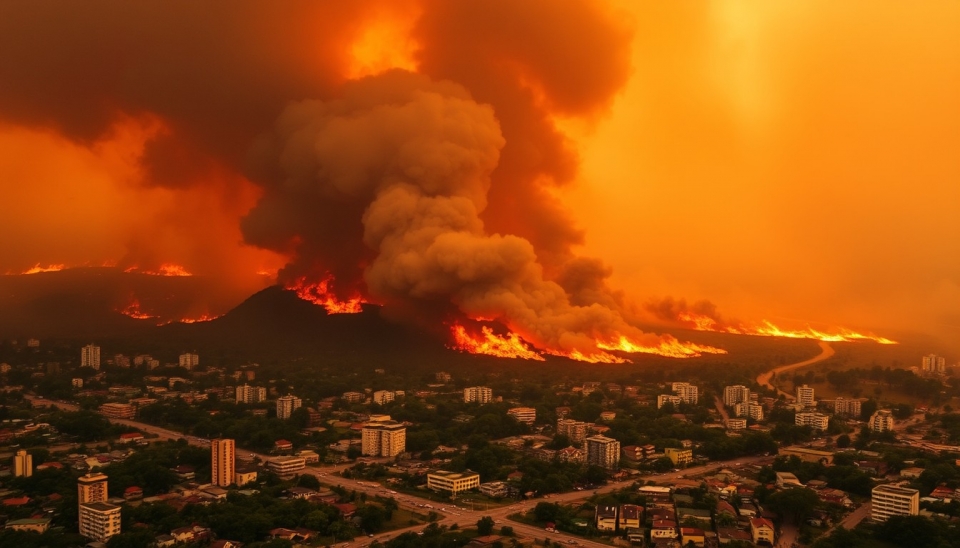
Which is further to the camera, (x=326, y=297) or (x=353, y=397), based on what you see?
(x=326, y=297)

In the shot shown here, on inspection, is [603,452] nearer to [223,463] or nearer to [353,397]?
[223,463]

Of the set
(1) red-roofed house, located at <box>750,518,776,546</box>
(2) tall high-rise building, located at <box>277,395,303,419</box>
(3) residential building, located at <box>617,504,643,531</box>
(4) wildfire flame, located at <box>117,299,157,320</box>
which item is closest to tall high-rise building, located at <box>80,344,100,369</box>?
(4) wildfire flame, located at <box>117,299,157,320</box>

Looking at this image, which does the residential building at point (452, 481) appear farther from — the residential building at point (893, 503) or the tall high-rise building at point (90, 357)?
the tall high-rise building at point (90, 357)

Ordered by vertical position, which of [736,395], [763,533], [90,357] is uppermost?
[90,357]

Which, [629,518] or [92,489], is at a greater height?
[92,489]

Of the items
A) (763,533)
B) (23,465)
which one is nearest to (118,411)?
(23,465)

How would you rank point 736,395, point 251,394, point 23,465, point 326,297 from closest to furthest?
point 23,465
point 251,394
point 736,395
point 326,297

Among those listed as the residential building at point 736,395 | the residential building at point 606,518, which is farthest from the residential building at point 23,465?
the residential building at point 736,395

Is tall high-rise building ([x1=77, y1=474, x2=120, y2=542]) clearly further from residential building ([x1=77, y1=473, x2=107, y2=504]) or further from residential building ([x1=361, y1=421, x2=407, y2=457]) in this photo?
residential building ([x1=361, y1=421, x2=407, y2=457])
